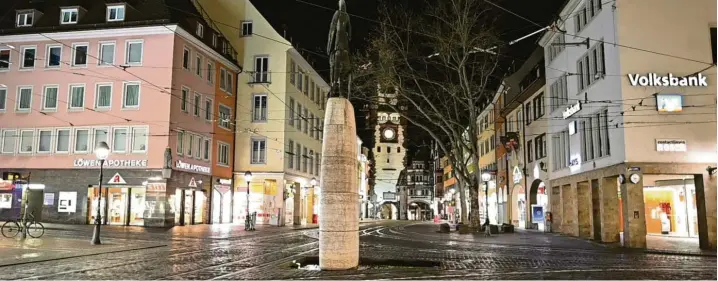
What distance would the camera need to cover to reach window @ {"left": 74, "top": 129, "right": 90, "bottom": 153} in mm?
37000

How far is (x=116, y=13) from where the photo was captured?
37.8 m

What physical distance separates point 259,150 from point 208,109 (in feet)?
19.6

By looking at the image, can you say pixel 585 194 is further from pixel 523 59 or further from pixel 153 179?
pixel 153 179

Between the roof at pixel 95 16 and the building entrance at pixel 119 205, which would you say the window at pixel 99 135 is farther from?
the roof at pixel 95 16

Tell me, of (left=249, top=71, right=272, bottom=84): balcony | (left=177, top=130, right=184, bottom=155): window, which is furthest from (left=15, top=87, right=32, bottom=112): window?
(left=249, top=71, right=272, bottom=84): balcony

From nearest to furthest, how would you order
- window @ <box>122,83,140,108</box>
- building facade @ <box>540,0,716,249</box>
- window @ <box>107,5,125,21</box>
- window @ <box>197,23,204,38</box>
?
1. building facade @ <box>540,0,716,249</box>
2. window @ <box>122,83,140,108</box>
3. window @ <box>107,5,125,21</box>
4. window @ <box>197,23,204,38</box>

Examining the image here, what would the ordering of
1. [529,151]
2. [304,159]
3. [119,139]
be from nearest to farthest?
[119,139], [529,151], [304,159]

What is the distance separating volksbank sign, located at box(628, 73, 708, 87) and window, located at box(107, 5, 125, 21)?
2937cm

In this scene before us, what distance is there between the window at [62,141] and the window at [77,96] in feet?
5.39

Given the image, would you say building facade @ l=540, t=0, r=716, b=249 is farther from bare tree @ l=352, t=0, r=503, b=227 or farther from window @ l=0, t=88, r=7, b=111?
window @ l=0, t=88, r=7, b=111

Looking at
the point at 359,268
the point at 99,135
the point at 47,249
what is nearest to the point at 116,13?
the point at 99,135

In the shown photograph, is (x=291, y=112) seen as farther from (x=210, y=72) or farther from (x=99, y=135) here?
(x=99, y=135)

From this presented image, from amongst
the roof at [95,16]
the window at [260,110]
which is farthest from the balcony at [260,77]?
the roof at [95,16]

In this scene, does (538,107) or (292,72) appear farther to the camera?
(292,72)
